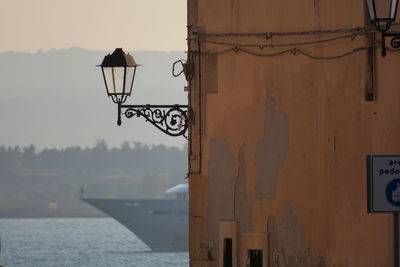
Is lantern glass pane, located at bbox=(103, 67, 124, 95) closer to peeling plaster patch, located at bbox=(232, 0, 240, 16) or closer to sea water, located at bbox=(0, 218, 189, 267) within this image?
peeling plaster patch, located at bbox=(232, 0, 240, 16)

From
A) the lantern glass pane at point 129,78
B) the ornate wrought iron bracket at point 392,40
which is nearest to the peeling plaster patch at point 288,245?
the ornate wrought iron bracket at point 392,40

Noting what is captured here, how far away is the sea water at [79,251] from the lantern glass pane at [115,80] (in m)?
81.6

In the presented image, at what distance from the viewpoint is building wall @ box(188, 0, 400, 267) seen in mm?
11211

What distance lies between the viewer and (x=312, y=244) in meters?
11.4

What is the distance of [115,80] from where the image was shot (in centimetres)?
1395

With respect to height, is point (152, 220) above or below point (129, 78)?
below

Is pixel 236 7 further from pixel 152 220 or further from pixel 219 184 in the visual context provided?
pixel 152 220

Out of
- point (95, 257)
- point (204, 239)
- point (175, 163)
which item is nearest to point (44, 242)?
point (95, 257)

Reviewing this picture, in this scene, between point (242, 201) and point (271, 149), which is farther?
point (242, 201)

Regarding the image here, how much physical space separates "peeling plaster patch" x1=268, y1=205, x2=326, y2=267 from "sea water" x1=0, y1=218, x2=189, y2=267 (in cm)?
8401

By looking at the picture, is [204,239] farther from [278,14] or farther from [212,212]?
[278,14]

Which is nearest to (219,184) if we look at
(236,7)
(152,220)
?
(236,7)

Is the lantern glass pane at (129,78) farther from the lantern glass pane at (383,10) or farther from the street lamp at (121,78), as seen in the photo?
the lantern glass pane at (383,10)

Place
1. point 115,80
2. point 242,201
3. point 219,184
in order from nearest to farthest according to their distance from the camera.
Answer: point 242,201 → point 219,184 → point 115,80
